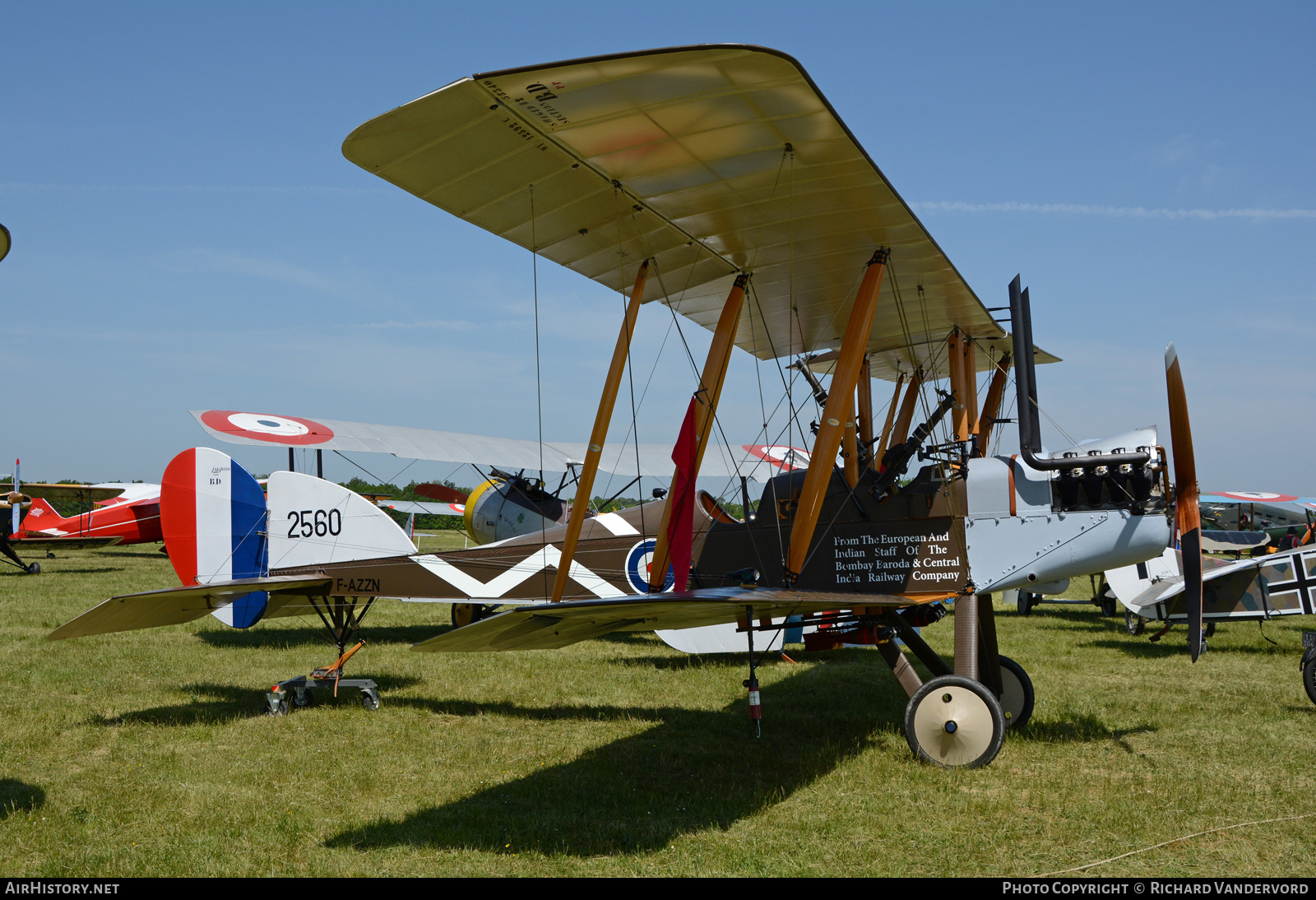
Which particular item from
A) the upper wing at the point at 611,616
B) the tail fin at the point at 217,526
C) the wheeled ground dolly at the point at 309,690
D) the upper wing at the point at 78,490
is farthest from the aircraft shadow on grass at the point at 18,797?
the upper wing at the point at 78,490

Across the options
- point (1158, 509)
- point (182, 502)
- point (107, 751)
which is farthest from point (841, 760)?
point (182, 502)

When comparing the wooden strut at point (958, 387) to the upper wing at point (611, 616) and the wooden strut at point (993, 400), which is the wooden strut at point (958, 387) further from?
the upper wing at point (611, 616)

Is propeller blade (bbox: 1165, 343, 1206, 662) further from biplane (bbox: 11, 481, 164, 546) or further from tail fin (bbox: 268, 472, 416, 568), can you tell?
biplane (bbox: 11, 481, 164, 546)

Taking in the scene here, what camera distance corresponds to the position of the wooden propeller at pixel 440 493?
25500 mm

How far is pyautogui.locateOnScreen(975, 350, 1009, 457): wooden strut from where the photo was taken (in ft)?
41.1

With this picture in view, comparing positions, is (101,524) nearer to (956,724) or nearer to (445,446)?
(445,446)

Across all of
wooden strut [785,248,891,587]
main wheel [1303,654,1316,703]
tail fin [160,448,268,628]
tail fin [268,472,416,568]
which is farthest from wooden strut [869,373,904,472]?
tail fin [160,448,268,628]

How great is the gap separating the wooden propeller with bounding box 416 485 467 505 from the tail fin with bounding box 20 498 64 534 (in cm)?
999

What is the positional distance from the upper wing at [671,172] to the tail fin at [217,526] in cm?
495

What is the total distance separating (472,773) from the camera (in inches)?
224

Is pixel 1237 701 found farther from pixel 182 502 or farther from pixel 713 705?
pixel 182 502

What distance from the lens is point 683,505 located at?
6656 mm

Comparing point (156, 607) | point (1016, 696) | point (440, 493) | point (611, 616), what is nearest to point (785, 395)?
point (1016, 696)

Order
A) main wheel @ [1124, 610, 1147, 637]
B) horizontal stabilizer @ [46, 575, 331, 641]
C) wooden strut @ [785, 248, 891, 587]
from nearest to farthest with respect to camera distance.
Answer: wooden strut @ [785, 248, 891, 587] → horizontal stabilizer @ [46, 575, 331, 641] → main wheel @ [1124, 610, 1147, 637]
